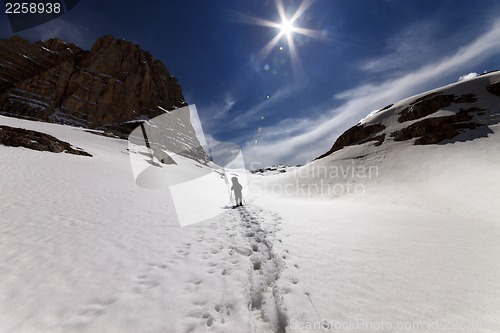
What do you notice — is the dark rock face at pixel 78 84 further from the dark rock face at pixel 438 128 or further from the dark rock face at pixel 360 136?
the dark rock face at pixel 438 128

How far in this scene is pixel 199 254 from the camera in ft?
21.0

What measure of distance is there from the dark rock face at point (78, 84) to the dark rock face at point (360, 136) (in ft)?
272

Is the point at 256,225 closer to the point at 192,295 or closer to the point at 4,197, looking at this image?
the point at 192,295

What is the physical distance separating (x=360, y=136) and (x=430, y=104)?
1208 centimetres

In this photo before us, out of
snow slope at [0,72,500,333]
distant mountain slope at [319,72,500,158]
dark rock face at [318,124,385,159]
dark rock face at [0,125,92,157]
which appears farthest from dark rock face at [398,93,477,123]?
dark rock face at [0,125,92,157]

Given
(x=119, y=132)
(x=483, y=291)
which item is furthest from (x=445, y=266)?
(x=119, y=132)

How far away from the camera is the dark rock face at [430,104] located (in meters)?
36.3

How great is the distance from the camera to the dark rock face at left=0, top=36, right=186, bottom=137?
8988 cm

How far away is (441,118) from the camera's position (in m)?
32.8

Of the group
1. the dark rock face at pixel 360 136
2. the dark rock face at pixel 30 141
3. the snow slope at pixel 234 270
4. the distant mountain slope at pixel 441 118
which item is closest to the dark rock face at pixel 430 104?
the distant mountain slope at pixel 441 118

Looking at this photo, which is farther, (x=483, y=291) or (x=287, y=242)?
(x=287, y=242)

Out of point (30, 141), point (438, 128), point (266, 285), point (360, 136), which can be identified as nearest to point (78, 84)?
point (30, 141)

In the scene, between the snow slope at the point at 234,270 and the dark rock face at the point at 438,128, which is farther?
the dark rock face at the point at 438,128

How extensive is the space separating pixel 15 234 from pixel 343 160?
121ft
